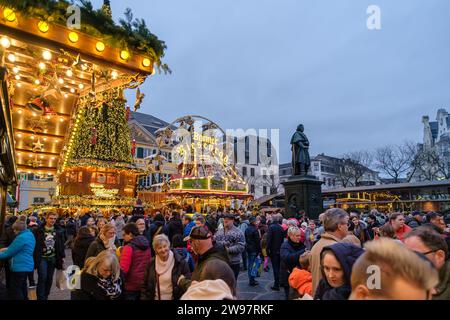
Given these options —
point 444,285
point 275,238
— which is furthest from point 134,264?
point 275,238

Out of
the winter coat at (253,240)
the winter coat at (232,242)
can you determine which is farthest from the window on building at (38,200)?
the winter coat at (232,242)

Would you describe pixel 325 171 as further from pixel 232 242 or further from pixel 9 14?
pixel 9 14

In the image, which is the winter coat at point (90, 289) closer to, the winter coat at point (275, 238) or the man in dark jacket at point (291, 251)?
the man in dark jacket at point (291, 251)

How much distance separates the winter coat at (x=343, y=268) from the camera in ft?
7.53

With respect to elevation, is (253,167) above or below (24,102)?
above

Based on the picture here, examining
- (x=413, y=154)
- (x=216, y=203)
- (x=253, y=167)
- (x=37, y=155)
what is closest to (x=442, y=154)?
(x=413, y=154)

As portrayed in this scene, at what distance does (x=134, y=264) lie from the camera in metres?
4.39

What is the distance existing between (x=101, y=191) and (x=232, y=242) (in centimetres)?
2275

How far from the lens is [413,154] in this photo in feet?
146

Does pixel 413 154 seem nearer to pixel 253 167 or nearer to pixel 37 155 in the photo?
pixel 253 167

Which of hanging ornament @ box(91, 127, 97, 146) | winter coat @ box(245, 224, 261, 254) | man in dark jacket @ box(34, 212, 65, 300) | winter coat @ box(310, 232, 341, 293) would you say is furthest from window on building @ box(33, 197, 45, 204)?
winter coat @ box(310, 232, 341, 293)
